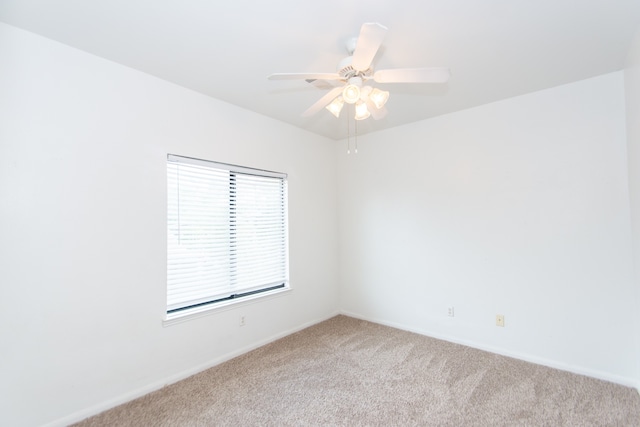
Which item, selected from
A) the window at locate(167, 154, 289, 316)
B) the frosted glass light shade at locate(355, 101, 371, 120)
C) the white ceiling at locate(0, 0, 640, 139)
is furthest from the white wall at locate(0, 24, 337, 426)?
the frosted glass light shade at locate(355, 101, 371, 120)

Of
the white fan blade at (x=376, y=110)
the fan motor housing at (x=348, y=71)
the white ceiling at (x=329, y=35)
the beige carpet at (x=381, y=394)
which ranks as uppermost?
the white ceiling at (x=329, y=35)

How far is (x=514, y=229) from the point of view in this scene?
2.91 meters

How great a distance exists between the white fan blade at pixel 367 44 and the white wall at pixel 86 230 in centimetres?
175

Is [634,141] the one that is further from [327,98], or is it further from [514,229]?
[327,98]

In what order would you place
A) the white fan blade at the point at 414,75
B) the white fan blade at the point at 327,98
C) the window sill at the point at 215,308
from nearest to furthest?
the white fan blade at the point at 414,75
the white fan blade at the point at 327,98
the window sill at the point at 215,308

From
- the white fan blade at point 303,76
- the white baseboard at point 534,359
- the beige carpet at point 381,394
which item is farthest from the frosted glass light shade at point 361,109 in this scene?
the white baseboard at point 534,359

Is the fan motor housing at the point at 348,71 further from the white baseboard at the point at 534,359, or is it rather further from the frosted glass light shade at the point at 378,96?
the white baseboard at the point at 534,359

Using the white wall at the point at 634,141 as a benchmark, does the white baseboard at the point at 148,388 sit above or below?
below

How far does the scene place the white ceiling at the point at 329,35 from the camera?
1692mm

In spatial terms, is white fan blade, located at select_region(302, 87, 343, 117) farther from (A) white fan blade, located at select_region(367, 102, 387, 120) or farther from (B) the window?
(B) the window

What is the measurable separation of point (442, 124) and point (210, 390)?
11.5ft

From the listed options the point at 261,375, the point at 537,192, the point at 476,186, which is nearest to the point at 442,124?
the point at 476,186

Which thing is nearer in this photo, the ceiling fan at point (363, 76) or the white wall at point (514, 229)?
the ceiling fan at point (363, 76)

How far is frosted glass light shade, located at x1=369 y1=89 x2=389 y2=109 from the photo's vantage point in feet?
6.39
